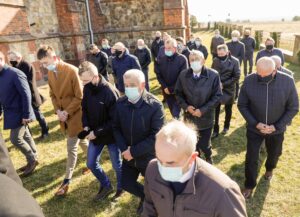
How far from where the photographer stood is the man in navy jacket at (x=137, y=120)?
3516mm

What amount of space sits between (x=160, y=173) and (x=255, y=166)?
2648 mm

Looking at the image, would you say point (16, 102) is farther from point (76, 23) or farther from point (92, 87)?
point (76, 23)

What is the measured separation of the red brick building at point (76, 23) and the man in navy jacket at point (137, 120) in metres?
8.28

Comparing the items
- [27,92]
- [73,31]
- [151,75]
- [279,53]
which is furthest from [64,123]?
[73,31]

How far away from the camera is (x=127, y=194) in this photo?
4699 millimetres

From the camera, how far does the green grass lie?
4.33 m

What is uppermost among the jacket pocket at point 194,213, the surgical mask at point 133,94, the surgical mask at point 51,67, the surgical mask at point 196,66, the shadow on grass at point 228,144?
the surgical mask at point 51,67

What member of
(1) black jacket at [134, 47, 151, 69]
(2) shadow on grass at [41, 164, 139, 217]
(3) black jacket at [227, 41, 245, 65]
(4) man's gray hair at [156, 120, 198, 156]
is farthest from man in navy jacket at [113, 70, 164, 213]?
(3) black jacket at [227, 41, 245, 65]

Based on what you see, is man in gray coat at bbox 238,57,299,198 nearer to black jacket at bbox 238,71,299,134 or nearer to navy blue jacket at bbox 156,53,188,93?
black jacket at bbox 238,71,299,134

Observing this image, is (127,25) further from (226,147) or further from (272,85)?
(272,85)

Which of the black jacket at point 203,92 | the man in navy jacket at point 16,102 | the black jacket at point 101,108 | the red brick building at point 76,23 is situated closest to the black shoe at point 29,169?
the man in navy jacket at point 16,102

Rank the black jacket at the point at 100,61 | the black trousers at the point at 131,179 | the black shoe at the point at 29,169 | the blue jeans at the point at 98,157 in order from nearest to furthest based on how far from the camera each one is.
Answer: the black trousers at the point at 131,179 < the blue jeans at the point at 98,157 < the black shoe at the point at 29,169 < the black jacket at the point at 100,61

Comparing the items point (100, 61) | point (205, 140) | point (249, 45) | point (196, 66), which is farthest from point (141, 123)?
point (249, 45)

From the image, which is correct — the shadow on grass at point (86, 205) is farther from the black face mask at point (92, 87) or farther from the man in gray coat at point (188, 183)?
the man in gray coat at point (188, 183)
